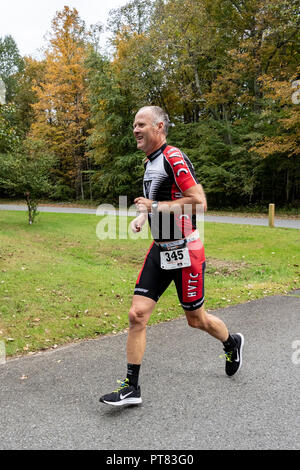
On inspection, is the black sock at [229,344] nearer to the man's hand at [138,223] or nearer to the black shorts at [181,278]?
the black shorts at [181,278]

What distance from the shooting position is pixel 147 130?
307cm

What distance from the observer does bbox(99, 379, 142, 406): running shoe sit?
2.98 metres

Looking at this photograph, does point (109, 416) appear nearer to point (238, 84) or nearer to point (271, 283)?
point (271, 283)

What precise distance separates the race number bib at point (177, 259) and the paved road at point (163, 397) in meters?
1.07

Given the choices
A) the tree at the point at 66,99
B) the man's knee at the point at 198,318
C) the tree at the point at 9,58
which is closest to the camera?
the man's knee at the point at 198,318

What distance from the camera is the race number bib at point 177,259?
3.16m

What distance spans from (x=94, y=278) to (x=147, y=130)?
16.4 ft

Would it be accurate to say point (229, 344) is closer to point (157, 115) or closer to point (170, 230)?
point (170, 230)

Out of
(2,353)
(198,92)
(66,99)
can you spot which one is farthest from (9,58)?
(2,353)

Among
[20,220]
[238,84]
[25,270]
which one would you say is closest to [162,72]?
[238,84]

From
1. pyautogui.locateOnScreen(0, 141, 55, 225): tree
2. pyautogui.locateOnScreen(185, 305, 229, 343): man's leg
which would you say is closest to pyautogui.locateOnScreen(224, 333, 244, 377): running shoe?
pyautogui.locateOnScreen(185, 305, 229, 343): man's leg

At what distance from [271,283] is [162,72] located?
2032 centimetres

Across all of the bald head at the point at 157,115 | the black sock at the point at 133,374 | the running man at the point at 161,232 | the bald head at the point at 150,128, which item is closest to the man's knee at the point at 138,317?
the running man at the point at 161,232
